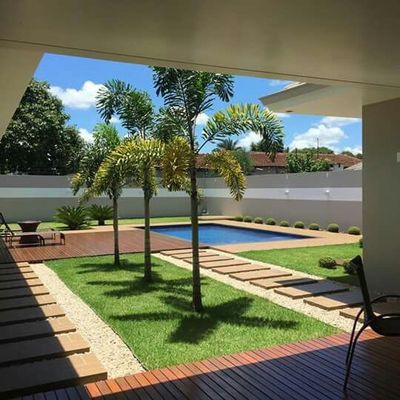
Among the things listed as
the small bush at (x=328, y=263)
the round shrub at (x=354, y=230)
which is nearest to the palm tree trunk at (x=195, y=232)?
the small bush at (x=328, y=263)

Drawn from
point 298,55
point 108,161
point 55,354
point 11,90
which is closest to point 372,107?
point 298,55

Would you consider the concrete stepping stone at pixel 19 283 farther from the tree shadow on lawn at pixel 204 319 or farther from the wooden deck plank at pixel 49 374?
the wooden deck plank at pixel 49 374

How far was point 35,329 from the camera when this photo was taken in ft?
18.5

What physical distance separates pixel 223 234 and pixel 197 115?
501 inches

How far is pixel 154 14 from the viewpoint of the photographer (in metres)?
3.35

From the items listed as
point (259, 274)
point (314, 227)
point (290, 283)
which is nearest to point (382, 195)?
point (290, 283)

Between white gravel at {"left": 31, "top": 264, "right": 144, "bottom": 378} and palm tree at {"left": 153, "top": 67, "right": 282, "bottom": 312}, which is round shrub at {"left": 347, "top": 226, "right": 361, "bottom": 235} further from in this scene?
white gravel at {"left": 31, "top": 264, "right": 144, "bottom": 378}

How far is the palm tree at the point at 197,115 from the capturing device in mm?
6750

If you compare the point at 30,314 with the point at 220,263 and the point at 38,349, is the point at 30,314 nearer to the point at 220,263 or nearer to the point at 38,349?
the point at 38,349

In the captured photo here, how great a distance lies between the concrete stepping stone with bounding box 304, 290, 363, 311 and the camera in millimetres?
6829

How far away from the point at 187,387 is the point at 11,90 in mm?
4609

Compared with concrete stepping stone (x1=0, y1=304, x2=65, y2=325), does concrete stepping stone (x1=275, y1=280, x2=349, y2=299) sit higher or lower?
lower

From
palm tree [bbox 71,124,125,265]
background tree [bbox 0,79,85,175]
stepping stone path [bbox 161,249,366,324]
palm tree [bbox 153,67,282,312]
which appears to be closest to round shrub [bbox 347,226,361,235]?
stepping stone path [bbox 161,249,366,324]

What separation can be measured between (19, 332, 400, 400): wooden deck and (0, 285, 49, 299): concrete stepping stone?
3961 millimetres
